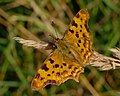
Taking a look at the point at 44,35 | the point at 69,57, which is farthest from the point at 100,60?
the point at 44,35

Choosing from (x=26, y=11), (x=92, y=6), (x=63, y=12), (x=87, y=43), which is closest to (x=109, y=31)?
(x=92, y=6)

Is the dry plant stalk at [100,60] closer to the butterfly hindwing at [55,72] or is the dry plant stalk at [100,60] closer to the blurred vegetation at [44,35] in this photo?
the butterfly hindwing at [55,72]

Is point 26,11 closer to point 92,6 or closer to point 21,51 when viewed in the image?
point 21,51

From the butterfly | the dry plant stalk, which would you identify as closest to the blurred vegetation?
the butterfly

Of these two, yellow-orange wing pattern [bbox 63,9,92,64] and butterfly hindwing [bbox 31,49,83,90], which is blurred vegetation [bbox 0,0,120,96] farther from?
butterfly hindwing [bbox 31,49,83,90]

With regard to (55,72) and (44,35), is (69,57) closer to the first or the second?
(55,72)
